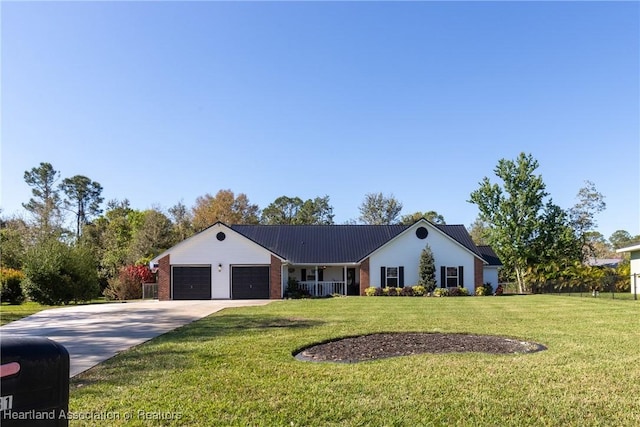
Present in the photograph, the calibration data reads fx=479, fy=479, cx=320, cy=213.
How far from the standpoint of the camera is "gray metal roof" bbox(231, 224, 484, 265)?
107ft

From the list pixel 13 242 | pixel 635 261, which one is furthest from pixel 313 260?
pixel 13 242

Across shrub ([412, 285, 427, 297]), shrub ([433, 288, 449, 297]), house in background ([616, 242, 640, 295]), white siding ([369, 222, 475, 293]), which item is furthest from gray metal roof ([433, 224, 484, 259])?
house in background ([616, 242, 640, 295])

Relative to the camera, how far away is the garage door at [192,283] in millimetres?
29250

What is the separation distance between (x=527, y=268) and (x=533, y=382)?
33370 mm

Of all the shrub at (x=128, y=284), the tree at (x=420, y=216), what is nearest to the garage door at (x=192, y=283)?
the shrub at (x=128, y=284)

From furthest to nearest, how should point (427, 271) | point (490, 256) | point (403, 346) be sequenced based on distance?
point (490, 256), point (427, 271), point (403, 346)

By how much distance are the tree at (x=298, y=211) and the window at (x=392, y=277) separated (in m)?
39.7

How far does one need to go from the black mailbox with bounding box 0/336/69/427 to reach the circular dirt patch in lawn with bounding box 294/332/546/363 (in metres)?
5.61

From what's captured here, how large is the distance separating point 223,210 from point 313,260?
2555 centimetres

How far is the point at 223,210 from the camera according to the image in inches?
2175

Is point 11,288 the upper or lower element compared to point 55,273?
lower

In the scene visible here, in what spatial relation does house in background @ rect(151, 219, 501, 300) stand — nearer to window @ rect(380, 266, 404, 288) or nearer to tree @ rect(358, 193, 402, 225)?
window @ rect(380, 266, 404, 288)

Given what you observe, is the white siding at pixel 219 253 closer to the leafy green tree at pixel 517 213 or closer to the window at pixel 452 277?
the window at pixel 452 277

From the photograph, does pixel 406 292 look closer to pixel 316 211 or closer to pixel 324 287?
pixel 324 287
